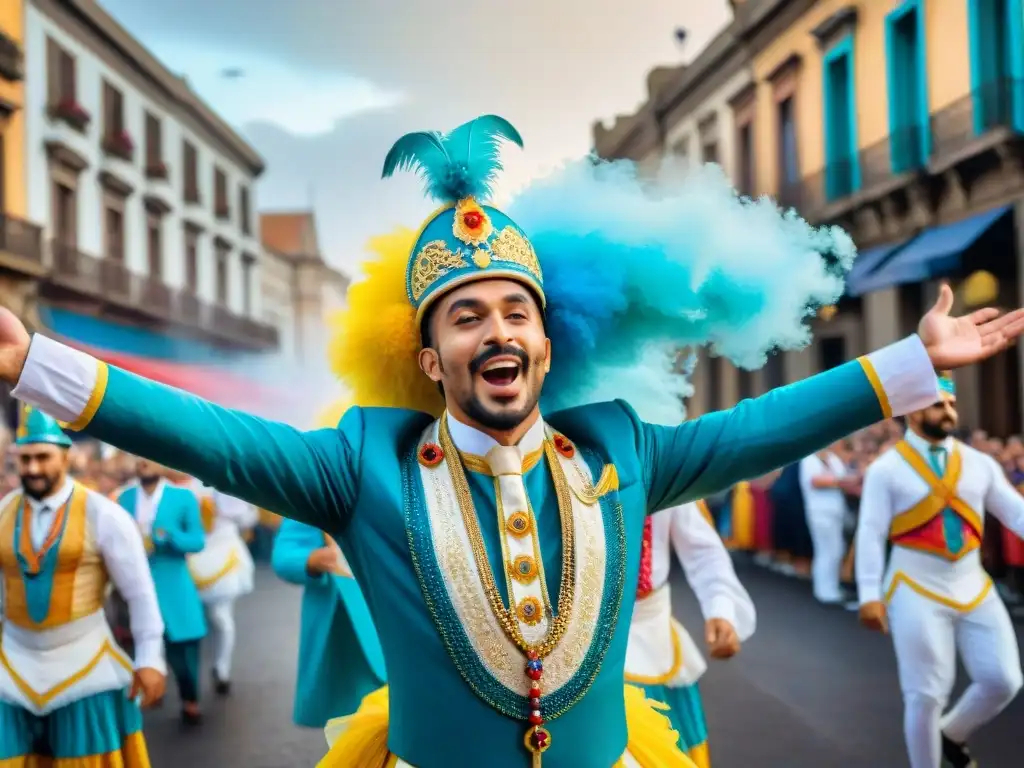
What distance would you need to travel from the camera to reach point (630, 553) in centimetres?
258

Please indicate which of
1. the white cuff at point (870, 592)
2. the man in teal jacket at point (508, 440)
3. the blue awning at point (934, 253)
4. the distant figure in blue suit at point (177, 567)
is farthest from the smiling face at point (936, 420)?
the blue awning at point (934, 253)

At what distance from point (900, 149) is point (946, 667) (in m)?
11.6

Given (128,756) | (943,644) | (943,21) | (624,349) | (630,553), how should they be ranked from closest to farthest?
(630,553) → (624,349) → (128,756) → (943,644) → (943,21)

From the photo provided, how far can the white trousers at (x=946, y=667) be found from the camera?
16.8ft

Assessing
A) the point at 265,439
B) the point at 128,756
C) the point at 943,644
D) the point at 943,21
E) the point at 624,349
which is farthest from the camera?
the point at 943,21

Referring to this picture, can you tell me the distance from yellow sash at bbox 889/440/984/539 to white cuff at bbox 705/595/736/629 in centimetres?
166

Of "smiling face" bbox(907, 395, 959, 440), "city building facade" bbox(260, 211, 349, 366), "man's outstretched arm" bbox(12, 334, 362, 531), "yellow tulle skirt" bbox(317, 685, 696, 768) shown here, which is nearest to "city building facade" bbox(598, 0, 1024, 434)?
"smiling face" bbox(907, 395, 959, 440)

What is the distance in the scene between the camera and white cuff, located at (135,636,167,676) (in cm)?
448

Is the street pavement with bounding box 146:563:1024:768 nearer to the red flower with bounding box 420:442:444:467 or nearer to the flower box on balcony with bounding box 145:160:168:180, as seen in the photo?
the red flower with bounding box 420:442:444:467

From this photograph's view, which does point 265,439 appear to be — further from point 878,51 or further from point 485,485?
point 878,51

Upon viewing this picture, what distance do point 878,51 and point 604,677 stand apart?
606 inches

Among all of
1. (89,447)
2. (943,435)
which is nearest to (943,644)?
(943,435)

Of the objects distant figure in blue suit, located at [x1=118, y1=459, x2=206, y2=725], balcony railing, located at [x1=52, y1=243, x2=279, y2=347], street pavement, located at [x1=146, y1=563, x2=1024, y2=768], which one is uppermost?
balcony railing, located at [x1=52, y1=243, x2=279, y2=347]

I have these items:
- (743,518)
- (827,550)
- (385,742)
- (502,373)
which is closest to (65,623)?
(385,742)
